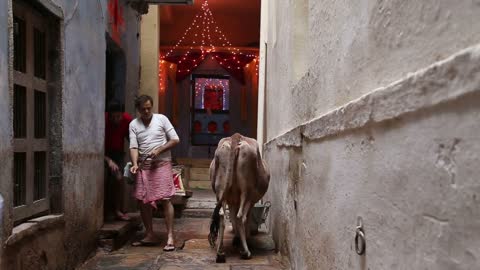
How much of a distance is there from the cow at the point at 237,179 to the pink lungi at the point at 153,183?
64 cm

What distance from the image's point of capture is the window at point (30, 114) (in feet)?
11.2

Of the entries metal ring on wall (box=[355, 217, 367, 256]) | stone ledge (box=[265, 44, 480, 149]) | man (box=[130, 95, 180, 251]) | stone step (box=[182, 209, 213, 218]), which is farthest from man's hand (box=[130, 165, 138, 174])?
metal ring on wall (box=[355, 217, 367, 256])

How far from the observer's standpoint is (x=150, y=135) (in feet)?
17.8

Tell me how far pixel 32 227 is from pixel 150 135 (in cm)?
223

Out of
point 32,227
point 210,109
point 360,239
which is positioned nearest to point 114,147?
point 32,227

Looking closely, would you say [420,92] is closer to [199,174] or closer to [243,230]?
[243,230]

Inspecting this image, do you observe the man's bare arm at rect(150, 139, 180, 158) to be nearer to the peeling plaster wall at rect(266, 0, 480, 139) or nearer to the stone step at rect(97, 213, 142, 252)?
the stone step at rect(97, 213, 142, 252)

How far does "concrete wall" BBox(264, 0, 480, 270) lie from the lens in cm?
110

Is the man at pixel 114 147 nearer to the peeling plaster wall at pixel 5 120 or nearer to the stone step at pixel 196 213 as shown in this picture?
the stone step at pixel 196 213

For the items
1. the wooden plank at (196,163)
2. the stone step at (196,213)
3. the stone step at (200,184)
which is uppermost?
the wooden plank at (196,163)

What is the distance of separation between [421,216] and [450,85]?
388 millimetres

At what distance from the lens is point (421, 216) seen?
1.32 metres

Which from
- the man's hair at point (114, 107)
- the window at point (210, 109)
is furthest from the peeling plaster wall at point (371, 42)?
the window at point (210, 109)

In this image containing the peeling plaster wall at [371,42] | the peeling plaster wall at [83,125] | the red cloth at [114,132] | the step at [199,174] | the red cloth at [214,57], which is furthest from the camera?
the red cloth at [214,57]
